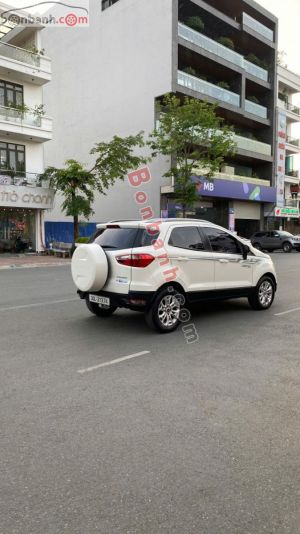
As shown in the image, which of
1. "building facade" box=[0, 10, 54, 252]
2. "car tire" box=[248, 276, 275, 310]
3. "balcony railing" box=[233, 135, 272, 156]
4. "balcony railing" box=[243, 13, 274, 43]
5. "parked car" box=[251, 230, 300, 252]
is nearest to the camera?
"car tire" box=[248, 276, 275, 310]

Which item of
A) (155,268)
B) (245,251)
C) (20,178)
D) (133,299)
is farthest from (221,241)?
(20,178)

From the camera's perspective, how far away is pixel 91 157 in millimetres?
35562

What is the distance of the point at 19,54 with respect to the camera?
82.6 ft

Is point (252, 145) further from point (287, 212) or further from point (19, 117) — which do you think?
point (19, 117)

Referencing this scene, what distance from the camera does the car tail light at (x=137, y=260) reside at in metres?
6.29

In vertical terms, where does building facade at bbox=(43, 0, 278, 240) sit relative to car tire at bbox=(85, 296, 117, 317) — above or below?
above

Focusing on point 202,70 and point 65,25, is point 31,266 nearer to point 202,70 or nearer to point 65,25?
point 202,70

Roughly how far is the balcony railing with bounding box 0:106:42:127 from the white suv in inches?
799

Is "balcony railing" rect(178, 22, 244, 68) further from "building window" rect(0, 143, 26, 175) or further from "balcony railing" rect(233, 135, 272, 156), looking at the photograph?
"building window" rect(0, 143, 26, 175)

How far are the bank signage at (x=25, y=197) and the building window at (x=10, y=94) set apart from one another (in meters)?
5.10

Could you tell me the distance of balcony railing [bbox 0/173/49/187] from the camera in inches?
946

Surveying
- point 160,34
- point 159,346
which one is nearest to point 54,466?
point 159,346

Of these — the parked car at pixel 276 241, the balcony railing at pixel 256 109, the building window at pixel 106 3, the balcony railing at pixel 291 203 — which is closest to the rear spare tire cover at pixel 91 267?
the parked car at pixel 276 241

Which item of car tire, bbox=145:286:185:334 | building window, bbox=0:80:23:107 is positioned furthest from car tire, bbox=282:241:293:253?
car tire, bbox=145:286:185:334
